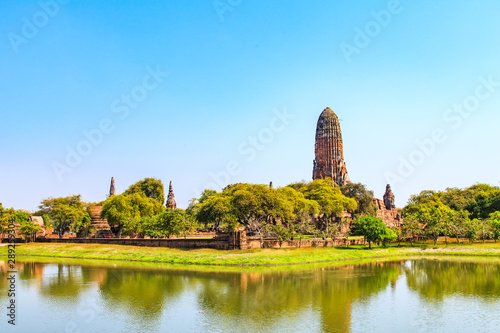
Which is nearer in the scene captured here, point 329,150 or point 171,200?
point 171,200

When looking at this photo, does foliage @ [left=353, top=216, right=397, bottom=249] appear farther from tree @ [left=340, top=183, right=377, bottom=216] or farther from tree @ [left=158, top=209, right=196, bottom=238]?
tree @ [left=340, top=183, right=377, bottom=216]

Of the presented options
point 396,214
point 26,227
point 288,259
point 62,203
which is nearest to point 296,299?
point 288,259

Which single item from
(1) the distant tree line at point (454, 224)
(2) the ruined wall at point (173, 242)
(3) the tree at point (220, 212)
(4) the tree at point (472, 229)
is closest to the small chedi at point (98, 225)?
(2) the ruined wall at point (173, 242)

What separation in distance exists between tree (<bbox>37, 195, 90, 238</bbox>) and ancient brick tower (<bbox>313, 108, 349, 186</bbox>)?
62.1 metres

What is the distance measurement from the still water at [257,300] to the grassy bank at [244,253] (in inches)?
196

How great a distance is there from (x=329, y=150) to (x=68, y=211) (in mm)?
68444

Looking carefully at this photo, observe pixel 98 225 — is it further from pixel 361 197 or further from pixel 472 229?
pixel 472 229

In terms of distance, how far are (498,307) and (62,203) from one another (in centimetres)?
6906

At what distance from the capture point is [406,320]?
21.3 meters

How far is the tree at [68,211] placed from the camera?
7219 centimetres

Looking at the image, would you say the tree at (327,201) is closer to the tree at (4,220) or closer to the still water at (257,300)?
the still water at (257,300)

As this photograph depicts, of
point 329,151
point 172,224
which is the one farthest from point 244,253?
point 329,151

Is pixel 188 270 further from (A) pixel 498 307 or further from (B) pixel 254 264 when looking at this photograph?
(A) pixel 498 307

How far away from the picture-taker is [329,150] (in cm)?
11638
